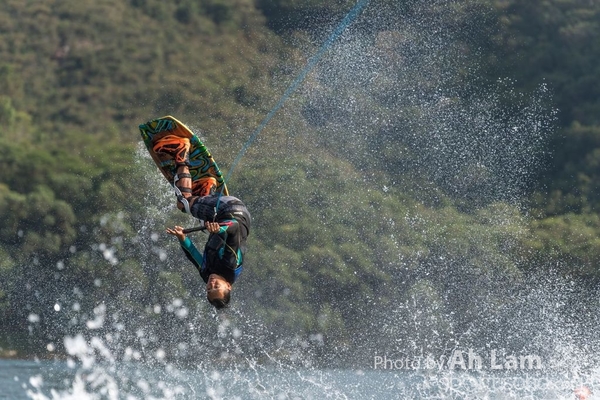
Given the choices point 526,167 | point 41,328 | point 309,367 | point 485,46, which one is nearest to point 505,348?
point 309,367

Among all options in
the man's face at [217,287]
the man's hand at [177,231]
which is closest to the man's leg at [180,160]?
the man's hand at [177,231]

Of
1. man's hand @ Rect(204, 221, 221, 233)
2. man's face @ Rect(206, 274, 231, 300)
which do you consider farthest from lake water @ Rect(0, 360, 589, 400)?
man's hand @ Rect(204, 221, 221, 233)

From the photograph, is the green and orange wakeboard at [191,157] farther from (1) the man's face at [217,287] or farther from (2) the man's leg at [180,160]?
(1) the man's face at [217,287]

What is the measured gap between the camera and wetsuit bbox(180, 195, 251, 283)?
10133 mm

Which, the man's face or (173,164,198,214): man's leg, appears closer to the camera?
the man's face

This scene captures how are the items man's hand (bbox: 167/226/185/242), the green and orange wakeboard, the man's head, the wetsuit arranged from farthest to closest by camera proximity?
1. the green and orange wakeboard
2. the wetsuit
3. the man's head
4. man's hand (bbox: 167/226/185/242)

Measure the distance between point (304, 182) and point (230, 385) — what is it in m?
11.7

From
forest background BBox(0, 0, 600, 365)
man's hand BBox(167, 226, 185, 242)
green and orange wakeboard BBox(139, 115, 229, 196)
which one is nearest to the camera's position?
man's hand BBox(167, 226, 185, 242)

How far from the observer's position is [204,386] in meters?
18.0

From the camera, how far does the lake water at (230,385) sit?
1574cm

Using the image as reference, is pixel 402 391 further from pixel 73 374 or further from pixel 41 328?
pixel 41 328

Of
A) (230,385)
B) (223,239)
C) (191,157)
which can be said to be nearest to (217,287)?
(223,239)

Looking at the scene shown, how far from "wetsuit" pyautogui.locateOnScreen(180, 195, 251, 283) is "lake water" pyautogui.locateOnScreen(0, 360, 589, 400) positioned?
593 centimetres

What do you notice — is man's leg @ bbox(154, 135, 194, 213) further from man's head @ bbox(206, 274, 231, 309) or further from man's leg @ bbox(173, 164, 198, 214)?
man's head @ bbox(206, 274, 231, 309)
